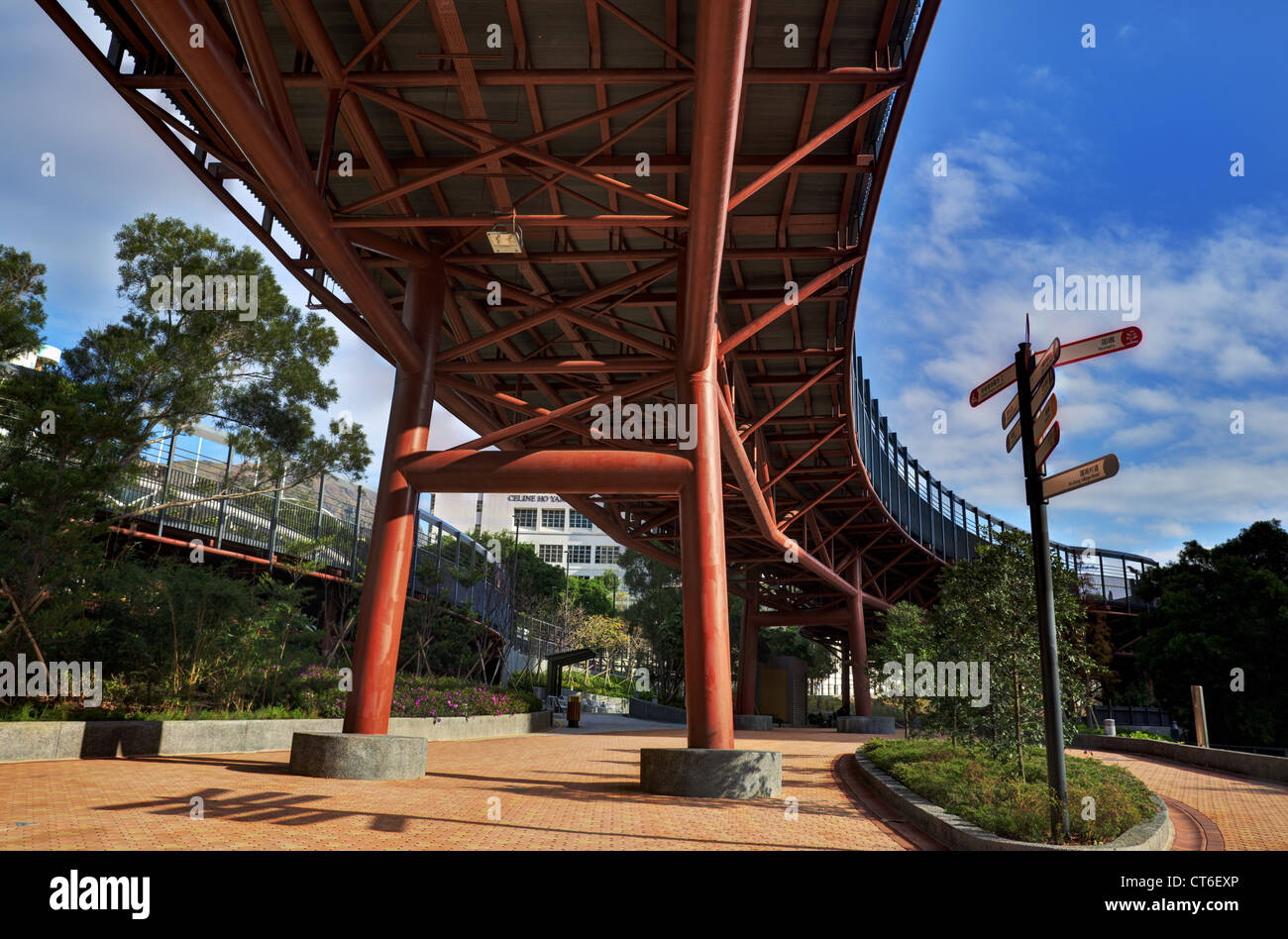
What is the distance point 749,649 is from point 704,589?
3164cm

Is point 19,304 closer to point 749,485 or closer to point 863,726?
point 749,485

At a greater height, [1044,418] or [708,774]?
[1044,418]

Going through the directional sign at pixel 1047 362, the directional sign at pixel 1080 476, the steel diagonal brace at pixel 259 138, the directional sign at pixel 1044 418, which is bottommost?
the directional sign at pixel 1080 476

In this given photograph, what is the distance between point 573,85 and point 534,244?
426cm

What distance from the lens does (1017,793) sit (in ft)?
28.4

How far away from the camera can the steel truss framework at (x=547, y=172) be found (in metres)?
9.27

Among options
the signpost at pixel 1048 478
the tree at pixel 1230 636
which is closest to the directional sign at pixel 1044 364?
the signpost at pixel 1048 478

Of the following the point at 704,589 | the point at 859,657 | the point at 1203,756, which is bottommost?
the point at 1203,756

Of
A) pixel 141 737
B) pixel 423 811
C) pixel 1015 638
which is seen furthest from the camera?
pixel 141 737

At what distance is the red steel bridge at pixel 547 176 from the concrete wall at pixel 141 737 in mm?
3211

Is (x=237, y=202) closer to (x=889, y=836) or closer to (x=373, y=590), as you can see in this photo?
(x=373, y=590)

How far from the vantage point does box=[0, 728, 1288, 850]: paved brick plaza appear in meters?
6.50

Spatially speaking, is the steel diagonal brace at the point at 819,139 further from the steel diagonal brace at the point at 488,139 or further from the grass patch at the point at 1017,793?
the grass patch at the point at 1017,793

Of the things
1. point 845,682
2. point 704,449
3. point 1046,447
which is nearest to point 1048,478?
point 1046,447
